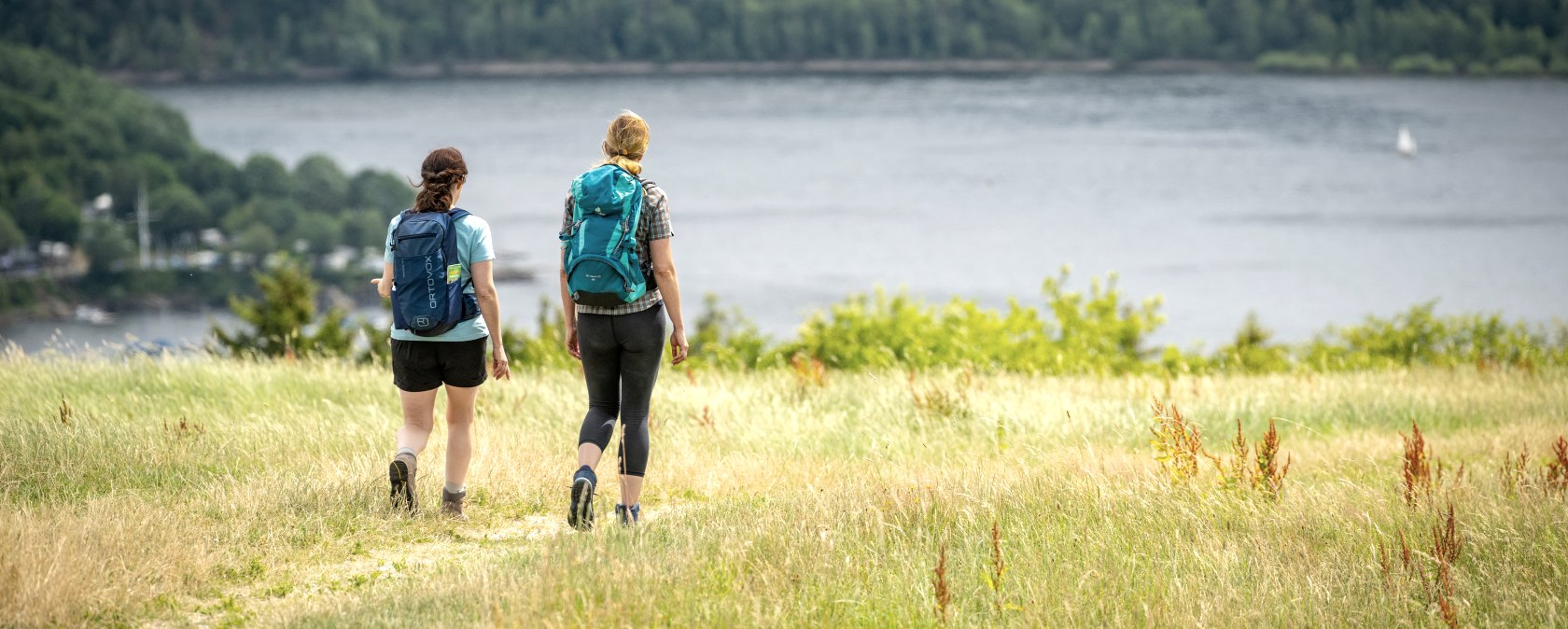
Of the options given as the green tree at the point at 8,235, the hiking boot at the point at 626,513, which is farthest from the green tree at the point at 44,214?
the hiking boot at the point at 626,513

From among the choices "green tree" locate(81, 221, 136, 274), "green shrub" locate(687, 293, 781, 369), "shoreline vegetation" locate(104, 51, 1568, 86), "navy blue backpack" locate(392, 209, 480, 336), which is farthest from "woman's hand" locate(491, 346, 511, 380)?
"shoreline vegetation" locate(104, 51, 1568, 86)

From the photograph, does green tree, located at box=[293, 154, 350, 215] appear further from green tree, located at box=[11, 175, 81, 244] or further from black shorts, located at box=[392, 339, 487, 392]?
black shorts, located at box=[392, 339, 487, 392]

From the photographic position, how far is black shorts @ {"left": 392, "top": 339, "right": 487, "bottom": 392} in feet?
18.6

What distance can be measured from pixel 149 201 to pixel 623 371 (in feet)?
464

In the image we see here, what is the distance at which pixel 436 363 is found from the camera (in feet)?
18.7

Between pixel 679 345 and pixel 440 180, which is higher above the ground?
pixel 440 180

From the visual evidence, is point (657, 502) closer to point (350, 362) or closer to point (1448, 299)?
point (350, 362)

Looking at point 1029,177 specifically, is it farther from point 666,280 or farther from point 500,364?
point 666,280

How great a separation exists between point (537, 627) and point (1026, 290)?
3051 inches

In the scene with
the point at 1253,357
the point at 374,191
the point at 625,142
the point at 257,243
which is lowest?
the point at 257,243

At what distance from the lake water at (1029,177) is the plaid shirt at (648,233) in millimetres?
60394

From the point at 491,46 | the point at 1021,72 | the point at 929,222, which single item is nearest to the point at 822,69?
the point at 1021,72

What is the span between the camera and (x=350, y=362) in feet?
42.4

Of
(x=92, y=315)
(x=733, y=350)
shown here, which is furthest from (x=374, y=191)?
(x=733, y=350)
